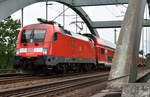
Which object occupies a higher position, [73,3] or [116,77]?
[73,3]

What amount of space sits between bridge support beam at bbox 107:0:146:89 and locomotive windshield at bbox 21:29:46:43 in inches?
267

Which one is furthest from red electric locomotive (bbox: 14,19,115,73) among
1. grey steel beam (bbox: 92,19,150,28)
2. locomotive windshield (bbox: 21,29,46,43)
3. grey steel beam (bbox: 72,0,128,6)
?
grey steel beam (bbox: 92,19,150,28)

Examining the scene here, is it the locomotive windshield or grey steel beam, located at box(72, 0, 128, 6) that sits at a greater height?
grey steel beam, located at box(72, 0, 128, 6)

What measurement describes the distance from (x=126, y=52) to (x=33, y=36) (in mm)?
7712

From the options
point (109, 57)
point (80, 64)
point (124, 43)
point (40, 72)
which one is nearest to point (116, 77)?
point (124, 43)

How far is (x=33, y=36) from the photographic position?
1619 centimetres

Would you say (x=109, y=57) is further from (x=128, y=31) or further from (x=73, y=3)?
(x=128, y=31)

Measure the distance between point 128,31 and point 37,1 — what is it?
81.8 feet

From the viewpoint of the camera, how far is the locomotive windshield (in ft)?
52.3

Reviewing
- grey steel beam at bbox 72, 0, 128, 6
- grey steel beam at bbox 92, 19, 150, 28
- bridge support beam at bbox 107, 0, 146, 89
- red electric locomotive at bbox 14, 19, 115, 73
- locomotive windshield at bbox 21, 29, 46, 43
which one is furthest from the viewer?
grey steel beam at bbox 92, 19, 150, 28

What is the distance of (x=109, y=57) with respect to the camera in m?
31.3

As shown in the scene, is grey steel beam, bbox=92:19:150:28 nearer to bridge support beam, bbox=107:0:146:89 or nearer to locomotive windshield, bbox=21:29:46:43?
locomotive windshield, bbox=21:29:46:43

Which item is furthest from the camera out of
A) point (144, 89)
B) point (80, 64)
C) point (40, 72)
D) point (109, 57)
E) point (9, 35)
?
point (9, 35)

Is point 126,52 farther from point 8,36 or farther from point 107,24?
point 107,24
